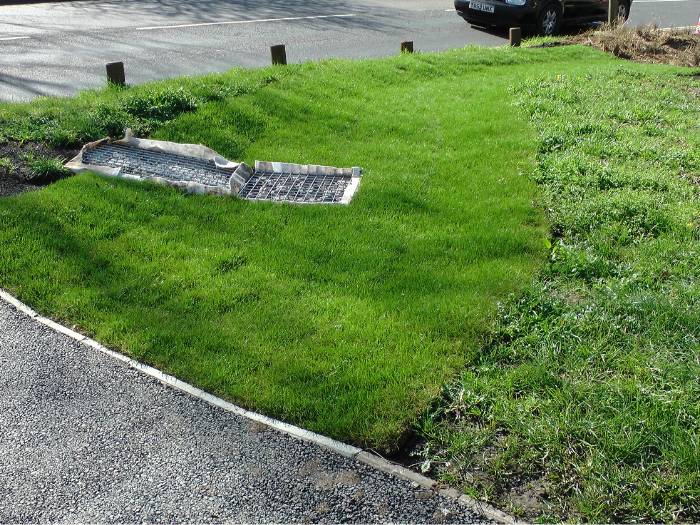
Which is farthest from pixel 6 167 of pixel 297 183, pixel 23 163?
pixel 297 183

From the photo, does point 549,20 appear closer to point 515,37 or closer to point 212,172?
point 515,37

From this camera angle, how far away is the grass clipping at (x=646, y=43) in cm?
1358

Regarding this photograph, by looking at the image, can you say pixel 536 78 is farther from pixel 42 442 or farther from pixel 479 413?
pixel 42 442

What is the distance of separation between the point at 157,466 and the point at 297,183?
4.00 meters

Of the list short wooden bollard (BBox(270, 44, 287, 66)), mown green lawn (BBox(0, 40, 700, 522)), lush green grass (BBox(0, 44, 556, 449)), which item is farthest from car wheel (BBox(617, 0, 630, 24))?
short wooden bollard (BBox(270, 44, 287, 66))

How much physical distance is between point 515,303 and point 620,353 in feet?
2.87

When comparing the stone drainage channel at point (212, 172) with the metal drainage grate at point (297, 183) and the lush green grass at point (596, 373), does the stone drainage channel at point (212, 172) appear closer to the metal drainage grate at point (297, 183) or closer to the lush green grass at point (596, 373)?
the metal drainage grate at point (297, 183)

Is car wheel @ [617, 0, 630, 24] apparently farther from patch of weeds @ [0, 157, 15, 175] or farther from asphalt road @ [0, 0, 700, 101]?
patch of weeds @ [0, 157, 15, 175]

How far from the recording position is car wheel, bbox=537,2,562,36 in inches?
595

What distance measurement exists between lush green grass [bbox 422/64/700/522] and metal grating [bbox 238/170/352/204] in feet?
7.41

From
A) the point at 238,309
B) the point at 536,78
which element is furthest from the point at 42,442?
the point at 536,78

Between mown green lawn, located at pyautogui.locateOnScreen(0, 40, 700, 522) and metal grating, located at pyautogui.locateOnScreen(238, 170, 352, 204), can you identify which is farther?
metal grating, located at pyautogui.locateOnScreen(238, 170, 352, 204)

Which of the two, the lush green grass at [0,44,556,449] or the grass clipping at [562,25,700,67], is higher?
the grass clipping at [562,25,700,67]

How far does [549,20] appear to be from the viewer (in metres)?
15.4
